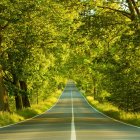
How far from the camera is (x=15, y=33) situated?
106 ft

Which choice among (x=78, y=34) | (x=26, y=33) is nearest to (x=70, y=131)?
(x=78, y=34)

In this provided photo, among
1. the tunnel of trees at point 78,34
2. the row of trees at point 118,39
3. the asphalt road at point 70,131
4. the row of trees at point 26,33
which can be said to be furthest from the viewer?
the row of trees at point 26,33

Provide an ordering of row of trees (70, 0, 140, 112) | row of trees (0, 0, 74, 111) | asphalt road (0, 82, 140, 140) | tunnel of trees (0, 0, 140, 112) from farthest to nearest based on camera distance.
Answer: row of trees (0, 0, 74, 111)
tunnel of trees (0, 0, 140, 112)
row of trees (70, 0, 140, 112)
asphalt road (0, 82, 140, 140)

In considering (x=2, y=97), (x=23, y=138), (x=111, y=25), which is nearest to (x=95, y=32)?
(x=111, y=25)

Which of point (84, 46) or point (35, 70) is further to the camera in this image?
point (35, 70)

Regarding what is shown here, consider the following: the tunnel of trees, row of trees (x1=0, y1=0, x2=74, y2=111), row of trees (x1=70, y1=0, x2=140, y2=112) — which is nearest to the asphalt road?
row of trees (x1=70, y1=0, x2=140, y2=112)

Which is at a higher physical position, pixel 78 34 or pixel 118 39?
pixel 78 34

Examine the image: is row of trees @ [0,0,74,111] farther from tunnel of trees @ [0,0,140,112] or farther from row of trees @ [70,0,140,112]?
row of trees @ [70,0,140,112]

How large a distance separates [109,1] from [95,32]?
2.23 meters

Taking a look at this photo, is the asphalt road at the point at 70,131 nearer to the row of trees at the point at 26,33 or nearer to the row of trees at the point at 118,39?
the row of trees at the point at 118,39

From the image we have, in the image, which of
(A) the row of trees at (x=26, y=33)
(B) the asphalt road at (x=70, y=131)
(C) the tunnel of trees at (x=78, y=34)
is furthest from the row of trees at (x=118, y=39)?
(B) the asphalt road at (x=70, y=131)

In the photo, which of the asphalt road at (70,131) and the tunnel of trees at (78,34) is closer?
the asphalt road at (70,131)

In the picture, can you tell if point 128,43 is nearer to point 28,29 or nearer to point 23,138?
point 28,29

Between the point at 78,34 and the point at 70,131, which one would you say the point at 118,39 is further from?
the point at 70,131
